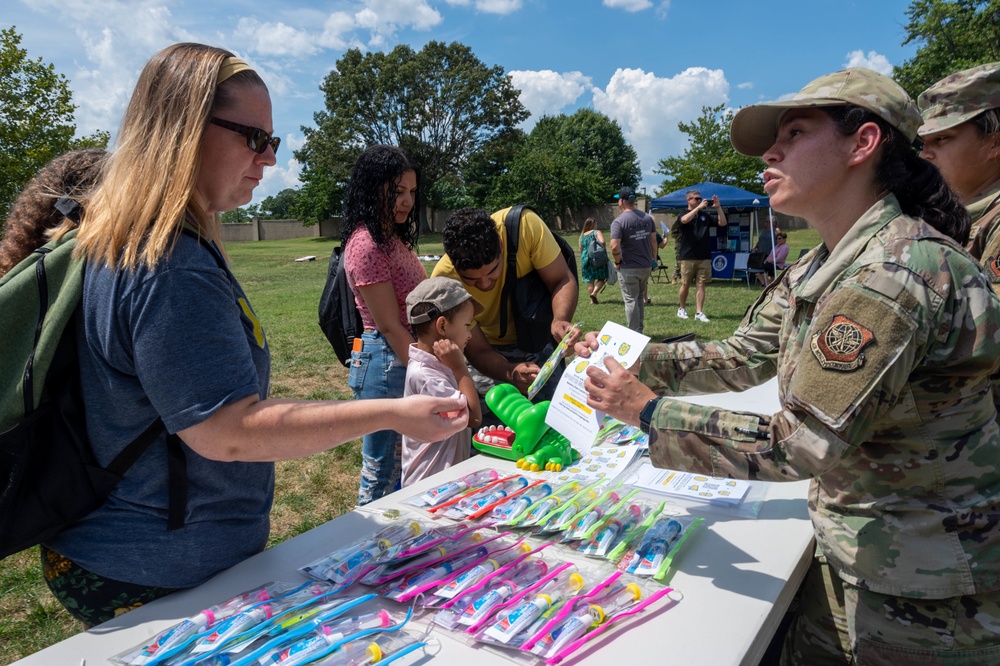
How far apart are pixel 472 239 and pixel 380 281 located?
47cm

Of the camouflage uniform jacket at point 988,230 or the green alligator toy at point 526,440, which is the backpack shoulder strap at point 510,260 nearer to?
the green alligator toy at point 526,440

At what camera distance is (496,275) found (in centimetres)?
312

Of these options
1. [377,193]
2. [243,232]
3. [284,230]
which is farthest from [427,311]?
[284,230]

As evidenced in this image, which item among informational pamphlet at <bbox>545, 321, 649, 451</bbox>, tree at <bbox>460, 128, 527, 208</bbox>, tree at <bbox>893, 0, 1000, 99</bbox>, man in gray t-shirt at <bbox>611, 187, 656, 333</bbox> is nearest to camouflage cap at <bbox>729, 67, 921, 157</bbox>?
informational pamphlet at <bbox>545, 321, 649, 451</bbox>

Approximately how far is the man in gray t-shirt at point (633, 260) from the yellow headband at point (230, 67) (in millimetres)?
7751

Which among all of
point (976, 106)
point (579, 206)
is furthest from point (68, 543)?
point (579, 206)

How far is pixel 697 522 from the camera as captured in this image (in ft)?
5.78

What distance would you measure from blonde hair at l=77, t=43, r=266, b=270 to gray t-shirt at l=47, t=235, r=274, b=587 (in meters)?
0.05

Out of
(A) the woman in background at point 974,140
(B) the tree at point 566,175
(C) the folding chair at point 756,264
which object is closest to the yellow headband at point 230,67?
(A) the woman in background at point 974,140

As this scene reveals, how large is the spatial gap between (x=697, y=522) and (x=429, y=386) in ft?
3.82

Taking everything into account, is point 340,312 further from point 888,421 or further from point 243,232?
point 243,232

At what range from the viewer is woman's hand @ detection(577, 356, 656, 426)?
5.06 feet

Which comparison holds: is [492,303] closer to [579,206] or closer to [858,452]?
[858,452]

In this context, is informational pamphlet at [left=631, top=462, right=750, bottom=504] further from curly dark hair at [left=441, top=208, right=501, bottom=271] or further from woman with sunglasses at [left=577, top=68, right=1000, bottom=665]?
curly dark hair at [left=441, top=208, right=501, bottom=271]
